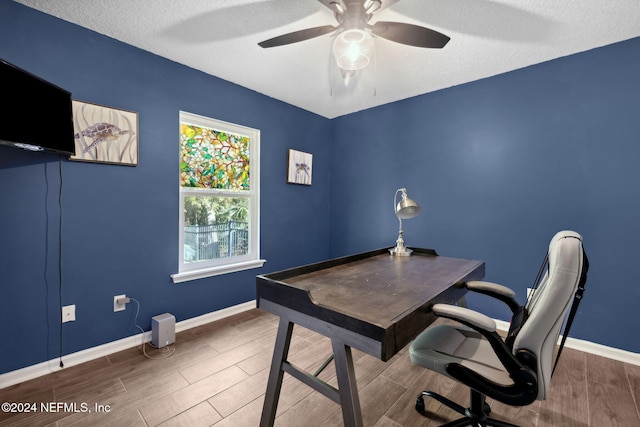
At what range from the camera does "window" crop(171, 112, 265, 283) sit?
2768 mm

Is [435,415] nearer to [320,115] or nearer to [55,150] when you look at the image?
[55,150]

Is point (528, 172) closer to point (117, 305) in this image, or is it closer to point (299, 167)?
point (299, 167)

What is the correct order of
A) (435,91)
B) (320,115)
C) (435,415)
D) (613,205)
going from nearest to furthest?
(435,415) < (613,205) < (435,91) < (320,115)

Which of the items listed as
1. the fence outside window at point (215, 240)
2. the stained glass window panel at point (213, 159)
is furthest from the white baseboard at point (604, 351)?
the stained glass window panel at point (213, 159)

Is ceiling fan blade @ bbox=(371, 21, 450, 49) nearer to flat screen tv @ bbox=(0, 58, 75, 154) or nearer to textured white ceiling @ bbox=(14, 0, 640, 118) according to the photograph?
textured white ceiling @ bbox=(14, 0, 640, 118)

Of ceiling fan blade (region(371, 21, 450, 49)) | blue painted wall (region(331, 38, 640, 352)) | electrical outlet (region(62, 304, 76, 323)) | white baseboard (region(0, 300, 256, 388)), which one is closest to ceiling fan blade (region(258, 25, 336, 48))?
ceiling fan blade (region(371, 21, 450, 49))

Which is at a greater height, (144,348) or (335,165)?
(335,165)

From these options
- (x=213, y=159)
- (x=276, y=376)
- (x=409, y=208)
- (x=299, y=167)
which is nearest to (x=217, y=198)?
(x=213, y=159)

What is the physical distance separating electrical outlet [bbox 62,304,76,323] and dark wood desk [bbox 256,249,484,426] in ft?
5.48

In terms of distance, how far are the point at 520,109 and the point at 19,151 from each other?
13.2 ft

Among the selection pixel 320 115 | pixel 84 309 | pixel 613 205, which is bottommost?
pixel 84 309

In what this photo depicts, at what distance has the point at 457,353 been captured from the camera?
1326 millimetres

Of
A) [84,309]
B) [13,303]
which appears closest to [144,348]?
[84,309]

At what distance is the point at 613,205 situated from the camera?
2.29m
